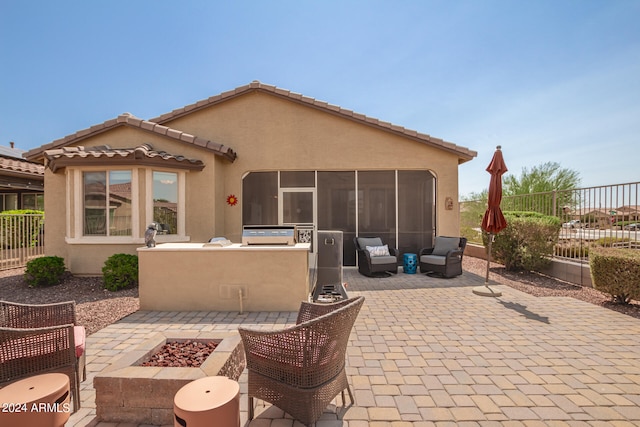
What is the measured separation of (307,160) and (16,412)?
8.05 m

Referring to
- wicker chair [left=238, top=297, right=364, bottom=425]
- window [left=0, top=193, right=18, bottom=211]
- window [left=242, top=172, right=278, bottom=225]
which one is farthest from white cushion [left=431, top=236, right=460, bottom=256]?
window [left=0, top=193, right=18, bottom=211]

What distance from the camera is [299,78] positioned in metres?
10.0

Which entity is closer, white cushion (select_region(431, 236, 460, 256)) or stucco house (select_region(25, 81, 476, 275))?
white cushion (select_region(431, 236, 460, 256))

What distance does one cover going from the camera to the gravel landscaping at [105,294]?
198 inches

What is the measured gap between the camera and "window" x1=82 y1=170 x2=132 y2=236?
24.1 ft

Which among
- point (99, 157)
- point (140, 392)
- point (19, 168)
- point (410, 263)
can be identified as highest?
point (19, 168)

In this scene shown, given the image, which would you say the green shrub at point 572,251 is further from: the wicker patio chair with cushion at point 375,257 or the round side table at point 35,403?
the round side table at point 35,403

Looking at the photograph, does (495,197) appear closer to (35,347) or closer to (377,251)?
(377,251)

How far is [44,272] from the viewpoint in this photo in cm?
686

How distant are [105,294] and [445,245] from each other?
8.91 metres

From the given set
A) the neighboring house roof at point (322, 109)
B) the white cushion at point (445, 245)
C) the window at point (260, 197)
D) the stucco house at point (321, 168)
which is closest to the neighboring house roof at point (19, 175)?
the stucco house at point (321, 168)

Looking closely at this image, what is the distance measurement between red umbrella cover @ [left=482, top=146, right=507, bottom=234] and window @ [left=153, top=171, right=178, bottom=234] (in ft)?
27.0

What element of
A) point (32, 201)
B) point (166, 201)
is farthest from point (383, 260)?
point (32, 201)

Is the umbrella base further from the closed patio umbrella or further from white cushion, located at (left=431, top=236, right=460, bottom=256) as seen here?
white cushion, located at (left=431, top=236, right=460, bottom=256)
